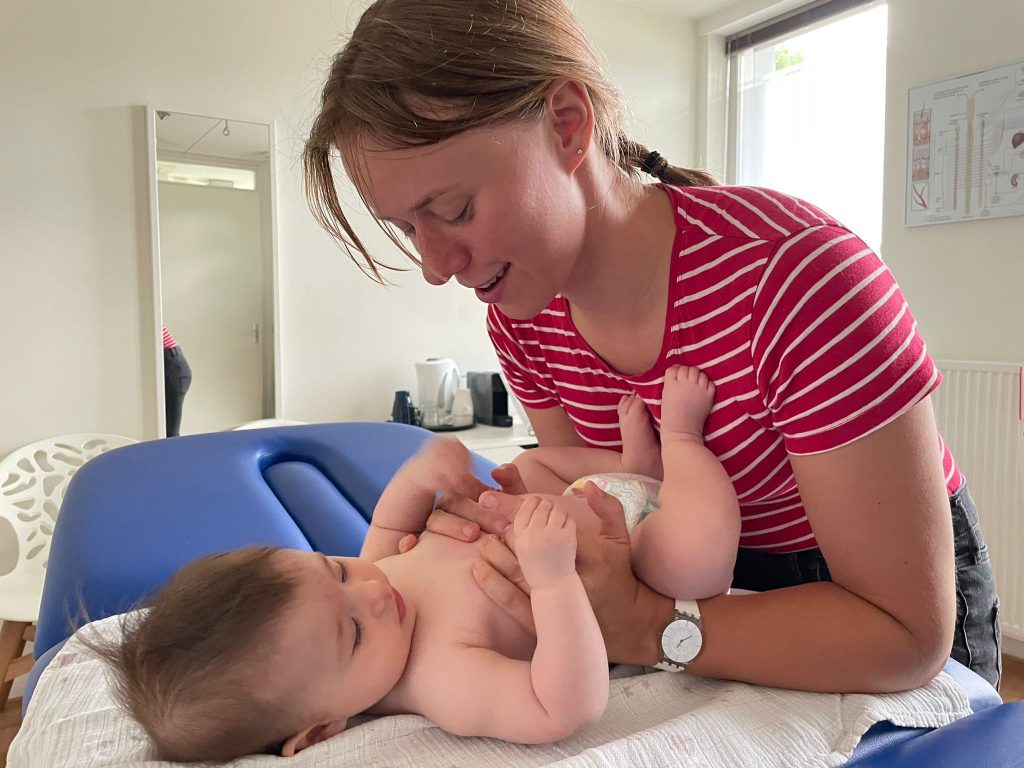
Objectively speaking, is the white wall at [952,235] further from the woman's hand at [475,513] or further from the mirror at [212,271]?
the mirror at [212,271]

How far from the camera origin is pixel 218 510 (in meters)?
1.37

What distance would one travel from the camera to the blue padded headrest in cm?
119

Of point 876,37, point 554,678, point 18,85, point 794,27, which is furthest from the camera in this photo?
point 794,27

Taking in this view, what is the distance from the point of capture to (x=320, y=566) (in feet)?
3.06

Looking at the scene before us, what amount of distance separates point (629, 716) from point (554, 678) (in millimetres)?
124

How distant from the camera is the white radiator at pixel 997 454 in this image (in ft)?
8.67

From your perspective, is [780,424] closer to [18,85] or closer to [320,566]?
[320,566]

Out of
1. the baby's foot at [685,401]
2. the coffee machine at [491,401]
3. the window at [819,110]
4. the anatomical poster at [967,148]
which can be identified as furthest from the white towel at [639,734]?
the window at [819,110]

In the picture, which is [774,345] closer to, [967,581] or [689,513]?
[689,513]

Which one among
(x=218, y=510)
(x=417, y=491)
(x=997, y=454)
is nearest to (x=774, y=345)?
(x=417, y=491)

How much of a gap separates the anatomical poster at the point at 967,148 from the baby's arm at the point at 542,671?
2.57 metres

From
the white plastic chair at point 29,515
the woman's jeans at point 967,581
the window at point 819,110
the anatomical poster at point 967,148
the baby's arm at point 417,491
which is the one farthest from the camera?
the window at point 819,110

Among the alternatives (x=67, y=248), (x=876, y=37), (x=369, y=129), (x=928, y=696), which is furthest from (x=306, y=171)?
(x=876, y=37)

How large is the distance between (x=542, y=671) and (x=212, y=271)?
2649 millimetres
